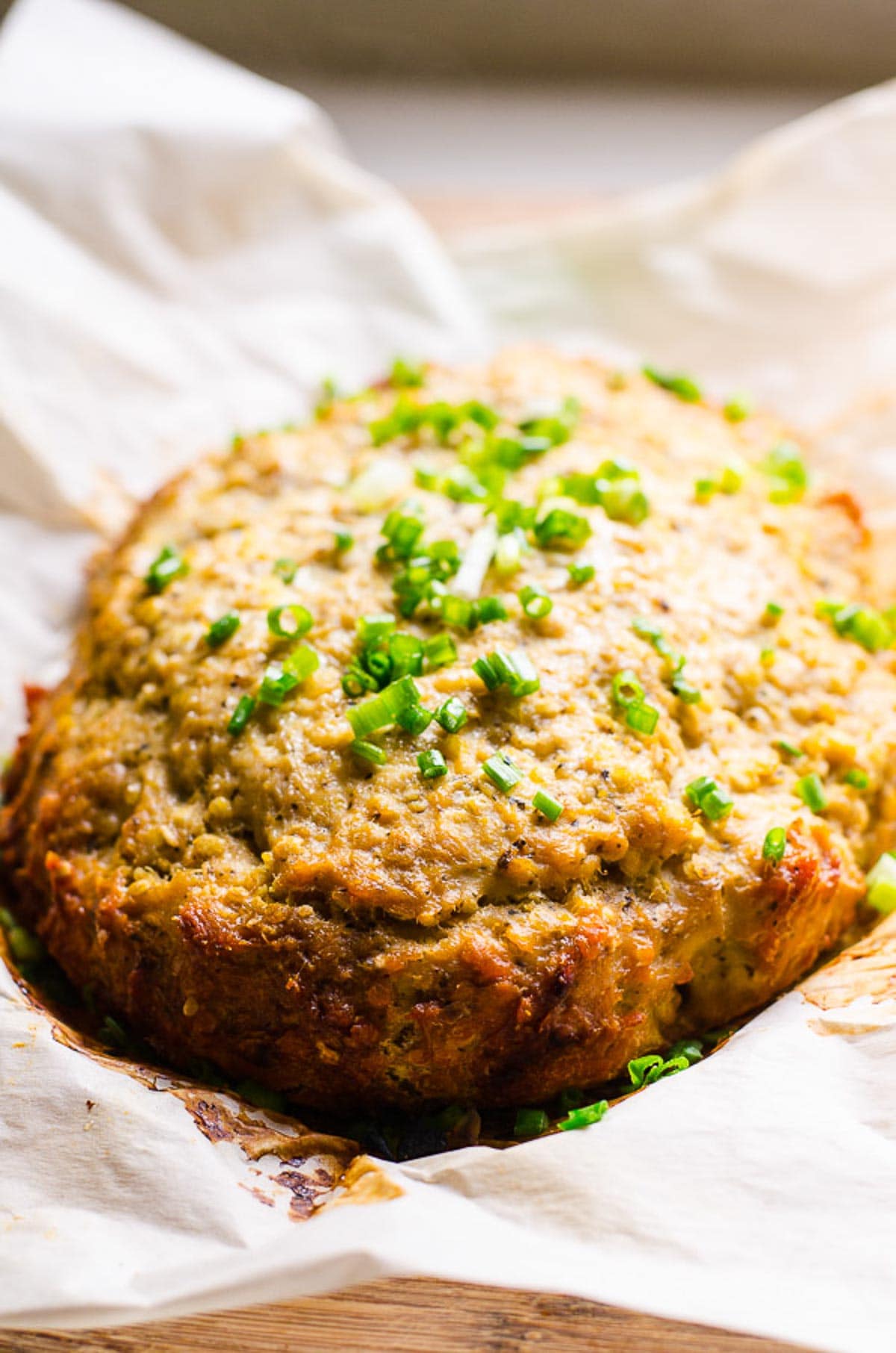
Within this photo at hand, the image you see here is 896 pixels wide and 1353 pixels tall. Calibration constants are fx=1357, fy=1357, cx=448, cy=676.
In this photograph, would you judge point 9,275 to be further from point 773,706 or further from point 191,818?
point 773,706

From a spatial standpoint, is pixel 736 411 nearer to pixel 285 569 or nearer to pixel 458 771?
pixel 285 569

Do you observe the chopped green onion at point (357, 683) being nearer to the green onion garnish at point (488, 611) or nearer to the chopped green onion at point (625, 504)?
the green onion garnish at point (488, 611)

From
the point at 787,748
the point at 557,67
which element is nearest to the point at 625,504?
the point at 787,748

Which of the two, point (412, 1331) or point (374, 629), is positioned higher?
point (374, 629)

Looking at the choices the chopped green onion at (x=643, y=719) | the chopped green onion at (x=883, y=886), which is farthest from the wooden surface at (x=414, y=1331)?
the chopped green onion at (x=643, y=719)

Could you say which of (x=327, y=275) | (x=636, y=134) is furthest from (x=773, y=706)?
(x=636, y=134)

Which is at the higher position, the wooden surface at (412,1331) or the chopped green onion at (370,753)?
the chopped green onion at (370,753)

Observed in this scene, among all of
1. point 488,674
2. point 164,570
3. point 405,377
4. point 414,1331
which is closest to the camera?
point 414,1331
